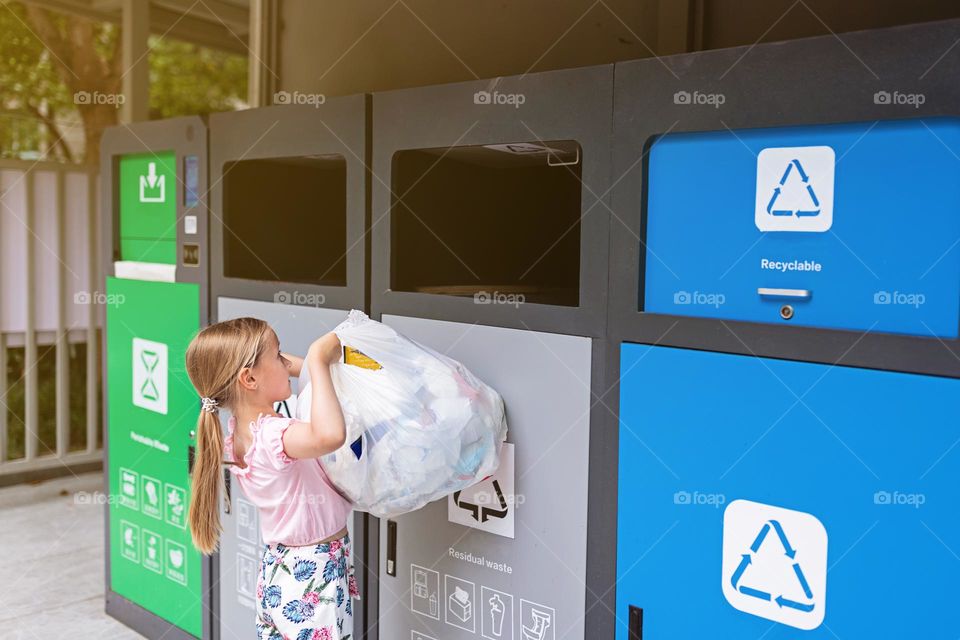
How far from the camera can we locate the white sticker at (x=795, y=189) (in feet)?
4.75

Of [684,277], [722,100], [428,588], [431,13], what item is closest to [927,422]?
[684,277]

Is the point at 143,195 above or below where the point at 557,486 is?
above

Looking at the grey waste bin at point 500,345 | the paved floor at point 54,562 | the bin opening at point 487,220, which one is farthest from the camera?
the paved floor at point 54,562

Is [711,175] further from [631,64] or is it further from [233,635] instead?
[233,635]

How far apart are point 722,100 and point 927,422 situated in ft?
2.14

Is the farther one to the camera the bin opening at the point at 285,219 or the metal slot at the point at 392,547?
the bin opening at the point at 285,219

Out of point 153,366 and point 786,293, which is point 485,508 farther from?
point 153,366

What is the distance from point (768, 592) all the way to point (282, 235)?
75.0 inches

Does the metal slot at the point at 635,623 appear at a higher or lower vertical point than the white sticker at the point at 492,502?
lower

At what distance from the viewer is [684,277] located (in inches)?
64.3

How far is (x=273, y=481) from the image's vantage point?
73.6 inches

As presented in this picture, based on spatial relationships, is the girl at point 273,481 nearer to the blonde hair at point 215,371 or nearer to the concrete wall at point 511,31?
the blonde hair at point 215,371

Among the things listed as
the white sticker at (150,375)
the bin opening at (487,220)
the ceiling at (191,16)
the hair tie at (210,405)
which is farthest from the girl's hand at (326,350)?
the ceiling at (191,16)

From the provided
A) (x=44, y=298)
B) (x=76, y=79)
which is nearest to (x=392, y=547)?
(x=44, y=298)
